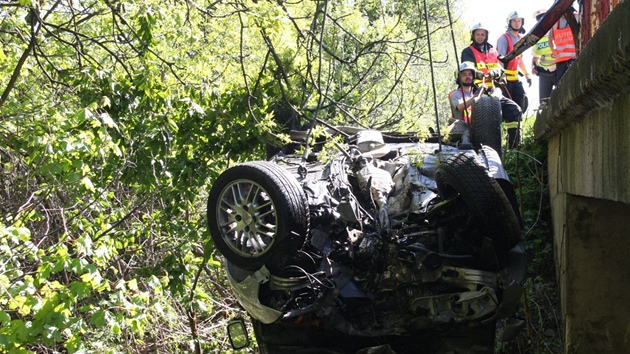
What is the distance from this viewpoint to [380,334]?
5770mm

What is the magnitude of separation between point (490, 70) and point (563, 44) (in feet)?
3.04

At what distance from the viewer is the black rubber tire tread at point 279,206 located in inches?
231

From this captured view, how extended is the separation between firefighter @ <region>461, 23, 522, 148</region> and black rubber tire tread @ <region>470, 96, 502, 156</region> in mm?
857

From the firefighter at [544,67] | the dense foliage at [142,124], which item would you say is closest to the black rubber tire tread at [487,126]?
the dense foliage at [142,124]

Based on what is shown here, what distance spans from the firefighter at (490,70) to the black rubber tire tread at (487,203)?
129 inches

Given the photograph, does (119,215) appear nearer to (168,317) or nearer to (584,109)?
(168,317)

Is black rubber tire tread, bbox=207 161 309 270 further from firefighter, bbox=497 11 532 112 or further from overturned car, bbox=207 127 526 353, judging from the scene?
firefighter, bbox=497 11 532 112

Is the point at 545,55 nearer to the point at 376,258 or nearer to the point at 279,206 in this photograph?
the point at 376,258

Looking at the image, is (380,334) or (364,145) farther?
(364,145)

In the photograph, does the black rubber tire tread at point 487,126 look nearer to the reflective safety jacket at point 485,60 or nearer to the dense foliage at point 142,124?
the dense foliage at point 142,124

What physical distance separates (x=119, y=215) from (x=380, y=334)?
4.76 meters

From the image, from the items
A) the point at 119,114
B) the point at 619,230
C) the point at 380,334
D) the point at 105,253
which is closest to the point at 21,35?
the point at 119,114

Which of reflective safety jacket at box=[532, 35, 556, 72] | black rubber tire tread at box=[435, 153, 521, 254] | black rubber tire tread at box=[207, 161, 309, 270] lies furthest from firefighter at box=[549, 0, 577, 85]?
black rubber tire tread at box=[207, 161, 309, 270]

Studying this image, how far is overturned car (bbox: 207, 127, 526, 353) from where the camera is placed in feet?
18.4
